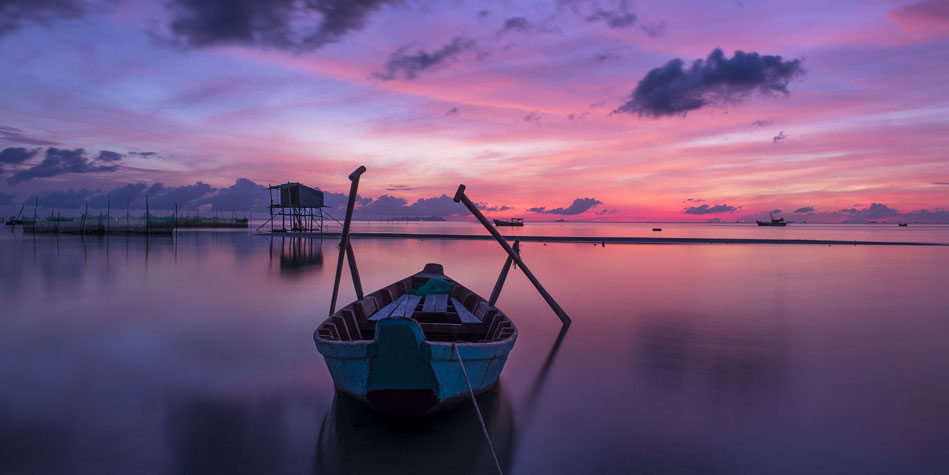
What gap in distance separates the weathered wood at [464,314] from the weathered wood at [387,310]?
122 cm

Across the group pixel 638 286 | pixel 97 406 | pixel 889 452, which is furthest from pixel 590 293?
pixel 97 406

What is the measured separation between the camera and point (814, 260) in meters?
35.9

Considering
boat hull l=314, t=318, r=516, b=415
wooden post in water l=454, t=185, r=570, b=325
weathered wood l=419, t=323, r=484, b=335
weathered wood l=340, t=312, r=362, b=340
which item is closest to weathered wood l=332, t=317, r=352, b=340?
weathered wood l=340, t=312, r=362, b=340

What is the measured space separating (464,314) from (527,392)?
217cm

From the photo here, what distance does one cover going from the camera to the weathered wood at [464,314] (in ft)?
29.0

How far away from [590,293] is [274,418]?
15.0 m

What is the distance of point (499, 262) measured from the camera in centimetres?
3375

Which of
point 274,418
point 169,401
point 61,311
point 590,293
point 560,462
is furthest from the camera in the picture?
point 590,293

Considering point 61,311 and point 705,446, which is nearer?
point 705,446

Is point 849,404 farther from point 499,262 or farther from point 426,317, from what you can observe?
point 499,262

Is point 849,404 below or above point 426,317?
below

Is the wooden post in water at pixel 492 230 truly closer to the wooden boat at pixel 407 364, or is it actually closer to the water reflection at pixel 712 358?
the water reflection at pixel 712 358

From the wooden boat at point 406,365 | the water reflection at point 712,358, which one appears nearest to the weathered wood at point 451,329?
the wooden boat at point 406,365

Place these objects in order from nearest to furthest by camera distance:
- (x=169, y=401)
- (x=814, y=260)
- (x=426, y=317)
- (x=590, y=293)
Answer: (x=169, y=401) → (x=426, y=317) → (x=590, y=293) → (x=814, y=260)
